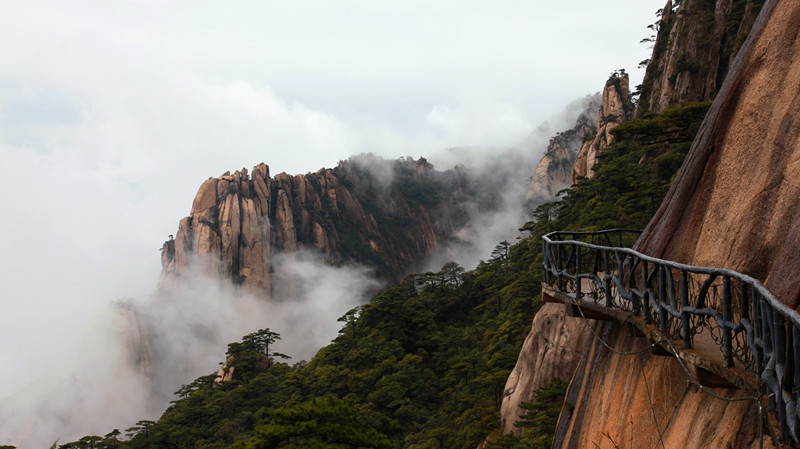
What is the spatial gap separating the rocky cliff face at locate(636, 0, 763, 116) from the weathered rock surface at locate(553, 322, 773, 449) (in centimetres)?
2871

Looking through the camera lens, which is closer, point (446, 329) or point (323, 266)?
point (446, 329)

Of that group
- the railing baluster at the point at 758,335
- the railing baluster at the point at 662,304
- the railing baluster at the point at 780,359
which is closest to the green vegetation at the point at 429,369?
the railing baluster at the point at 662,304

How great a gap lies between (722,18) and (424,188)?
95.7 metres

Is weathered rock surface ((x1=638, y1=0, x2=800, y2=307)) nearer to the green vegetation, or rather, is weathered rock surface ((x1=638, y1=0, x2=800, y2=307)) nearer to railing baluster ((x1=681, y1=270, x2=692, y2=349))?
railing baluster ((x1=681, y1=270, x2=692, y2=349))

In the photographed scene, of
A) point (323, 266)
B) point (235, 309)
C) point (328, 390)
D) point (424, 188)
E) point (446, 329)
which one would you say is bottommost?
point (328, 390)

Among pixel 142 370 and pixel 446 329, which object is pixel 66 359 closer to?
pixel 142 370

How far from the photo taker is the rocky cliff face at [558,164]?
3871 inches

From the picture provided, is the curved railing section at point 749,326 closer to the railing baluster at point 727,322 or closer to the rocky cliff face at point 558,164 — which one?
the railing baluster at point 727,322

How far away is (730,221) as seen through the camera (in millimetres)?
5621

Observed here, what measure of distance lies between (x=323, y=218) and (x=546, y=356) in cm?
7794

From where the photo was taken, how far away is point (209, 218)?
71688 millimetres

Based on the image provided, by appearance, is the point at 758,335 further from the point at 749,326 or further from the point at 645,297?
the point at 645,297

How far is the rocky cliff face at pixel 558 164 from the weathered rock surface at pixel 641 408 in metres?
92.7

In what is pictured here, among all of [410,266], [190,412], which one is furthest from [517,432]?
[410,266]
